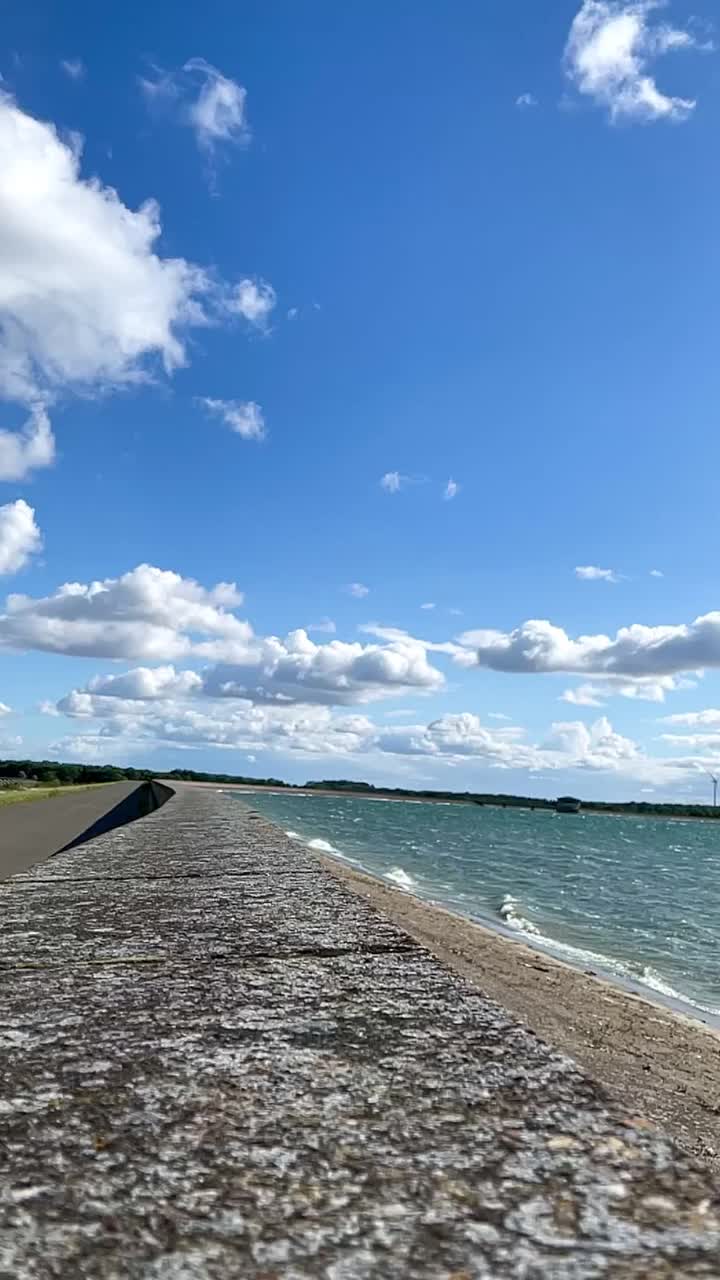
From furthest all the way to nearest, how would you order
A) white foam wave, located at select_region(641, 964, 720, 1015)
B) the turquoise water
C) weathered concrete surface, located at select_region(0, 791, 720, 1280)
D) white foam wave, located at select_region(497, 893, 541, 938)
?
white foam wave, located at select_region(497, 893, 541, 938) < the turquoise water < white foam wave, located at select_region(641, 964, 720, 1015) < weathered concrete surface, located at select_region(0, 791, 720, 1280)

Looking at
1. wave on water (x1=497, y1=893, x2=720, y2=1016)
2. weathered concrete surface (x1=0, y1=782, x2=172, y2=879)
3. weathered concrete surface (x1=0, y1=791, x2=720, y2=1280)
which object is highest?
weathered concrete surface (x1=0, y1=791, x2=720, y2=1280)

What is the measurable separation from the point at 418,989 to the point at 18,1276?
6.45 feet

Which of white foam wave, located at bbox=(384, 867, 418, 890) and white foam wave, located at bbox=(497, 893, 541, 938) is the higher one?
white foam wave, located at bbox=(497, 893, 541, 938)

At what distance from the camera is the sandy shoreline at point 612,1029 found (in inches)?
256

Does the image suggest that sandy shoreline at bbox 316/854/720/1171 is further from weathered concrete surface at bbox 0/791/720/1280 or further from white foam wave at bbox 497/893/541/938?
white foam wave at bbox 497/893/541/938

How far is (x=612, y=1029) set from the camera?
1009 centimetres

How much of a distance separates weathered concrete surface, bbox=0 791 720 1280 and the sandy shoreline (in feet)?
1.27

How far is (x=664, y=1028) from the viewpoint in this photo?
1099 cm

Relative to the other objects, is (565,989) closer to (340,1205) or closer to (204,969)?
(204,969)

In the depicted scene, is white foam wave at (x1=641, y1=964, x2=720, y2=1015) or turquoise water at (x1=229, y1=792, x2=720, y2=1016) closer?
white foam wave at (x1=641, y1=964, x2=720, y2=1015)

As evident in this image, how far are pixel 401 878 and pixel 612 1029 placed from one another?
21755 millimetres

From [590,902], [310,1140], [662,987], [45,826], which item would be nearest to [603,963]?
[662,987]

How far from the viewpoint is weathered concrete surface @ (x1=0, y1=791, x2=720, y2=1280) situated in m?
1.52

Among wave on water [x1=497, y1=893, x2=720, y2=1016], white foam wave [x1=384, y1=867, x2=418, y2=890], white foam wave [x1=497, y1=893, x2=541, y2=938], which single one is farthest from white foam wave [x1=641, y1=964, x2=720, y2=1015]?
white foam wave [x1=384, y1=867, x2=418, y2=890]
